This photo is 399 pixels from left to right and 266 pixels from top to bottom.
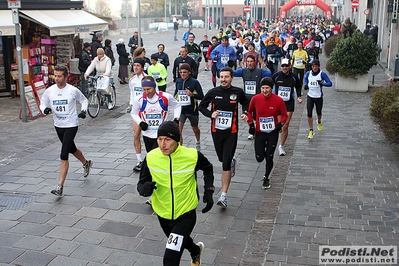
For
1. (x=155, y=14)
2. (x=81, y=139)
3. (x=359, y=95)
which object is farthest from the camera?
(x=155, y=14)

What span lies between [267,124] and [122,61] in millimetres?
12229

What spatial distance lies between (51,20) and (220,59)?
17.4 ft

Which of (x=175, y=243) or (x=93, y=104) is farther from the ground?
(x=175, y=243)

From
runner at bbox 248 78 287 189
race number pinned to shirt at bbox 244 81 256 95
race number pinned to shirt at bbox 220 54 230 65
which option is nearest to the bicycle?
race number pinned to shirt at bbox 220 54 230 65

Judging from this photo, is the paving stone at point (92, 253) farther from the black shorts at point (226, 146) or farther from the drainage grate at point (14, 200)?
the black shorts at point (226, 146)

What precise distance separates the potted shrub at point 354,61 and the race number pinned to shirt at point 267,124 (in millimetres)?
10140

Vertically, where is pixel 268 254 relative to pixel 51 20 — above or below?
below

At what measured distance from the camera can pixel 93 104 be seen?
539 inches

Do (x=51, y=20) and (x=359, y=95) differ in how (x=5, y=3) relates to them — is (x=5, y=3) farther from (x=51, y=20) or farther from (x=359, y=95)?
(x=359, y=95)

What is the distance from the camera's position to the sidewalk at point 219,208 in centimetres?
573

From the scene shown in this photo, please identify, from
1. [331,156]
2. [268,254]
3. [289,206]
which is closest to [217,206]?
[289,206]

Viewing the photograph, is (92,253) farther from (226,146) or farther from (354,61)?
(354,61)

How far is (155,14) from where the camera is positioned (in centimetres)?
8538

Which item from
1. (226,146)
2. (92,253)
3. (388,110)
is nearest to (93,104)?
(226,146)
